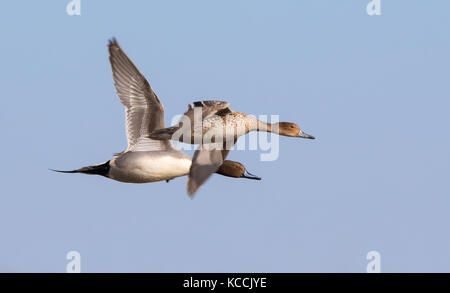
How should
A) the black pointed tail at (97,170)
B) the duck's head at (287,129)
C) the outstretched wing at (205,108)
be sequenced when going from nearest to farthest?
the outstretched wing at (205,108) → the black pointed tail at (97,170) → the duck's head at (287,129)

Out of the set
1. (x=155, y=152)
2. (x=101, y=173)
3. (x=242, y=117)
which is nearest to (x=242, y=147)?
(x=242, y=117)

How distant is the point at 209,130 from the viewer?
977 cm

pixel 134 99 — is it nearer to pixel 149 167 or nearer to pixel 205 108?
pixel 149 167

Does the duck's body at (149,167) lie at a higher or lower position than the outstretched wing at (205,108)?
lower

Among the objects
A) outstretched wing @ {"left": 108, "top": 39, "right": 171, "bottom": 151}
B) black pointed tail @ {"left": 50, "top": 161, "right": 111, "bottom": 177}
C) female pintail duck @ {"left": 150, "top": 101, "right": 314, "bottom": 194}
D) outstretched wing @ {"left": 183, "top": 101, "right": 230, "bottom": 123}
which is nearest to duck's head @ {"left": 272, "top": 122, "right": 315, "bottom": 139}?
female pintail duck @ {"left": 150, "top": 101, "right": 314, "bottom": 194}

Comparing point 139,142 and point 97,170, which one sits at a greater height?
point 139,142

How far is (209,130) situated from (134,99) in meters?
1.68

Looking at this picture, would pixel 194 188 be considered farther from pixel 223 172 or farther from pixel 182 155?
pixel 223 172

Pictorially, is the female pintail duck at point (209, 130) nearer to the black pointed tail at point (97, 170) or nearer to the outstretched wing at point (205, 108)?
the outstretched wing at point (205, 108)

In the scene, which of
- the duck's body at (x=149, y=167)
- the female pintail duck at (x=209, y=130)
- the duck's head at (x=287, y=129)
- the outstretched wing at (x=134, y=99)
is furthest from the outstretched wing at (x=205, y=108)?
the duck's head at (x=287, y=129)

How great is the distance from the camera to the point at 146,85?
11.0 m

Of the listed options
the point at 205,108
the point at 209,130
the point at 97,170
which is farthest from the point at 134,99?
the point at 209,130

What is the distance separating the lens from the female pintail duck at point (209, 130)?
30.2ft

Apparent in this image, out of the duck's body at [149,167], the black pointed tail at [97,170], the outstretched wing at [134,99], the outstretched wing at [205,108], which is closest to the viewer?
the outstretched wing at [205,108]
